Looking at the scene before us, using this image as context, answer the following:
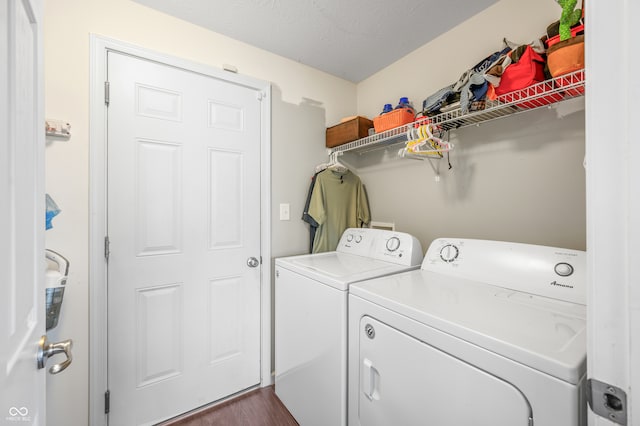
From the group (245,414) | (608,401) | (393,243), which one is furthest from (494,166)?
(245,414)

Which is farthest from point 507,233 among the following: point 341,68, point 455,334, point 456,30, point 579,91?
point 341,68

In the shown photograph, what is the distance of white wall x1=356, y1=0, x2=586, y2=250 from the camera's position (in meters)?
1.28

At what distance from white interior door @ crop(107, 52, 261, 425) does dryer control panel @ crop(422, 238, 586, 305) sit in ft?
4.19

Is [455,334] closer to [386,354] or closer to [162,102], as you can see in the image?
[386,354]

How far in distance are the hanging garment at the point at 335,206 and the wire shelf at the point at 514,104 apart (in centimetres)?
54

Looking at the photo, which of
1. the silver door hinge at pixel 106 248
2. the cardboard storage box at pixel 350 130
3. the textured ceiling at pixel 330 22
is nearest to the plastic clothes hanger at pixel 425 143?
the cardboard storage box at pixel 350 130

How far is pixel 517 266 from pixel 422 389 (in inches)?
26.8

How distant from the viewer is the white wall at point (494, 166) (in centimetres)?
128

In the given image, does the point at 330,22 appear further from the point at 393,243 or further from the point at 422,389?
the point at 422,389

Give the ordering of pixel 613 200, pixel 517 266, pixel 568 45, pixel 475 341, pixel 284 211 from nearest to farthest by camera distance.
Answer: pixel 613 200 → pixel 475 341 → pixel 568 45 → pixel 517 266 → pixel 284 211

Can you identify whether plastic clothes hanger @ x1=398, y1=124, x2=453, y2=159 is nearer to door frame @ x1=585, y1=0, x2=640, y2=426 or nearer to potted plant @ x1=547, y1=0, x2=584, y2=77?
potted plant @ x1=547, y1=0, x2=584, y2=77

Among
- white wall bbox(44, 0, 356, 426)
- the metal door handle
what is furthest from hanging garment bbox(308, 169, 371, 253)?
the metal door handle

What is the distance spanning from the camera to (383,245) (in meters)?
1.75

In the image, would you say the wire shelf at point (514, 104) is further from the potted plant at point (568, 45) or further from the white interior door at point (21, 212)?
the white interior door at point (21, 212)
